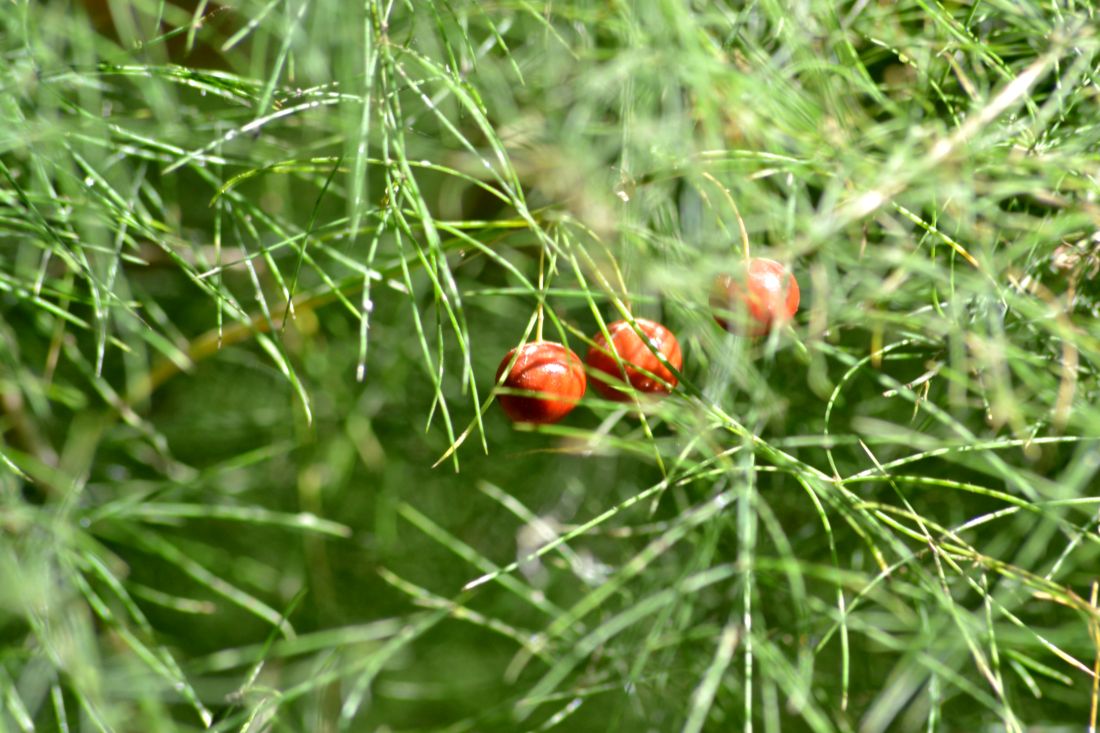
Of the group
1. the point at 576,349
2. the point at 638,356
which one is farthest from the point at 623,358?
the point at 576,349

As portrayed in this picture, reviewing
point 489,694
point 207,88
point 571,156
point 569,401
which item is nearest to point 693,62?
point 571,156

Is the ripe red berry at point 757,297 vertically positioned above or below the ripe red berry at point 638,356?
Result: above

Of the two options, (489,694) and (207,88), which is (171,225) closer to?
(207,88)

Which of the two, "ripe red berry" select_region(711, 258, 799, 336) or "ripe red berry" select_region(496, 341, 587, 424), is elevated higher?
"ripe red berry" select_region(711, 258, 799, 336)

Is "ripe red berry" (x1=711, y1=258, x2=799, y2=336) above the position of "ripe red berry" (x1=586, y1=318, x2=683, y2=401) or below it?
above
